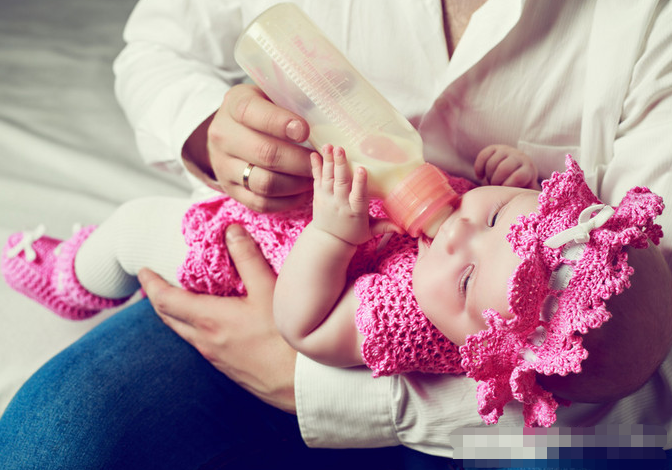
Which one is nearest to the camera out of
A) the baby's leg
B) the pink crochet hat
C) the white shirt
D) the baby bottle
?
the pink crochet hat

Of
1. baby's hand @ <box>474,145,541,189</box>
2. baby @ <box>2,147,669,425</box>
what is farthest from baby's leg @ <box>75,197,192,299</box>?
baby's hand @ <box>474,145,541,189</box>

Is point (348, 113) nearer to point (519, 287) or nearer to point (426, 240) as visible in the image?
point (426, 240)

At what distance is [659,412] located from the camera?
80cm

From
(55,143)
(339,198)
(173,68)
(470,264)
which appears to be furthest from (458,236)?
(55,143)

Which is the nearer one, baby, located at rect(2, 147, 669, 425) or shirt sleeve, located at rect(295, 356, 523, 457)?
baby, located at rect(2, 147, 669, 425)

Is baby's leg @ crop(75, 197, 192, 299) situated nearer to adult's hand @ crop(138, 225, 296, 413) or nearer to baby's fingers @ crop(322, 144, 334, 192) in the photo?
adult's hand @ crop(138, 225, 296, 413)

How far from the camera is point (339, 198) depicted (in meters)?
0.68

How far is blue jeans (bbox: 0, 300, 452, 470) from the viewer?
2.59 feet

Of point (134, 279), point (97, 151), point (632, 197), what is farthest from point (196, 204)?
point (97, 151)

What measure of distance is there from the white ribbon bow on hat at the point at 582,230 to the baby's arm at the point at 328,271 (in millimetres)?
202

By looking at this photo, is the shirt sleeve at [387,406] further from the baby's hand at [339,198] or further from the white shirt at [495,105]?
the baby's hand at [339,198]

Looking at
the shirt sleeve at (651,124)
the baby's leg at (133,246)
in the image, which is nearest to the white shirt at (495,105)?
the shirt sleeve at (651,124)

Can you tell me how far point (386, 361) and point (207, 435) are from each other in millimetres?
330

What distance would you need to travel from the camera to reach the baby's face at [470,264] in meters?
0.62
